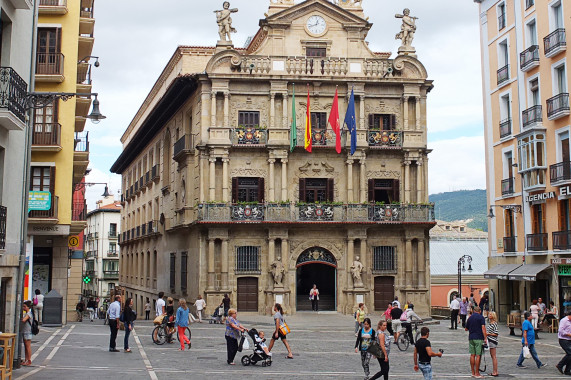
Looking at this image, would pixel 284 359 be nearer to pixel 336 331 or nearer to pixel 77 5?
pixel 336 331

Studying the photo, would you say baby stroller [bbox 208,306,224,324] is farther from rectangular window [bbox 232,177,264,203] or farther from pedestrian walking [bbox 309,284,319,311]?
rectangular window [bbox 232,177,264,203]

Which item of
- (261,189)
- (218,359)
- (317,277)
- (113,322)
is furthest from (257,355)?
(317,277)

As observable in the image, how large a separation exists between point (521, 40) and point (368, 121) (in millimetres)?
9424

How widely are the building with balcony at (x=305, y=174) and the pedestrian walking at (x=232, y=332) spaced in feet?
62.2

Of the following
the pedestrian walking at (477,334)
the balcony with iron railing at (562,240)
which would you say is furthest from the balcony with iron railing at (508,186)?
the pedestrian walking at (477,334)

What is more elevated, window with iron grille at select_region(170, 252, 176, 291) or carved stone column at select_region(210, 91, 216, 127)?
carved stone column at select_region(210, 91, 216, 127)

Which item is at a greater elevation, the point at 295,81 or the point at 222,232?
the point at 295,81

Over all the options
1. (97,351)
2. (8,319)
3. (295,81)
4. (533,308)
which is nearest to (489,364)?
(533,308)

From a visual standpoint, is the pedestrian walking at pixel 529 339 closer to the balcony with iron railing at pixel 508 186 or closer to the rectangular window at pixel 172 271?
the balcony with iron railing at pixel 508 186

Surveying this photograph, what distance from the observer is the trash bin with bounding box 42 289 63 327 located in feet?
107

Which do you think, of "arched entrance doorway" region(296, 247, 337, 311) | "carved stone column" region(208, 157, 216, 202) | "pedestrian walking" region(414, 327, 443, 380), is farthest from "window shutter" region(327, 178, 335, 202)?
"pedestrian walking" region(414, 327, 443, 380)

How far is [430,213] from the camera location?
41.5m

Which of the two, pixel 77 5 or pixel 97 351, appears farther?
pixel 77 5

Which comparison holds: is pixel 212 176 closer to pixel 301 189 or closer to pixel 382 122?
pixel 301 189
